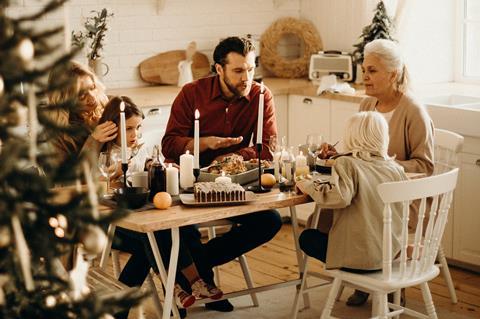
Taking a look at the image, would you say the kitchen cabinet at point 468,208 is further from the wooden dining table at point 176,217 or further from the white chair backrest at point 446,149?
the wooden dining table at point 176,217

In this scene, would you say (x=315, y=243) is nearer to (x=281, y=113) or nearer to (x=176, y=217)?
(x=176, y=217)

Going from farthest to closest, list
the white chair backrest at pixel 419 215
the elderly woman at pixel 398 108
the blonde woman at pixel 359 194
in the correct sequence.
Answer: the elderly woman at pixel 398 108
the blonde woman at pixel 359 194
the white chair backrest at pixel 419 215

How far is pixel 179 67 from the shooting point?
5.59 meters

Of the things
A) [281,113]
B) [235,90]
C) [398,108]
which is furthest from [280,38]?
[398,108]

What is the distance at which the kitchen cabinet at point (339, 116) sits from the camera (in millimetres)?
5109

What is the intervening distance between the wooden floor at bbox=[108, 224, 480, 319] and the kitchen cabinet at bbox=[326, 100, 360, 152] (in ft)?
2.23

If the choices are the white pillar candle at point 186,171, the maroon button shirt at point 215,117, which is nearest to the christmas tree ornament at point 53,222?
the white pillar candle at point 186,171

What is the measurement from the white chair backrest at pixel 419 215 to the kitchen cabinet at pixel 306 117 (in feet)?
6.76

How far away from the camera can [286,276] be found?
4566 mm

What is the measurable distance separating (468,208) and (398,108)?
91 centimetres

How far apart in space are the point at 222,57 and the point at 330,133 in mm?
1374

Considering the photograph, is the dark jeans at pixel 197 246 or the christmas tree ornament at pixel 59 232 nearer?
the christmas tree ornament at pixel 59 232

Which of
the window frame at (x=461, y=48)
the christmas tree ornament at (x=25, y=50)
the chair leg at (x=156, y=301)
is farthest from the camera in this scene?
the window frame at (x=461, y=48)

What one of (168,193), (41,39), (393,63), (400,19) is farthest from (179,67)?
(41,39)
